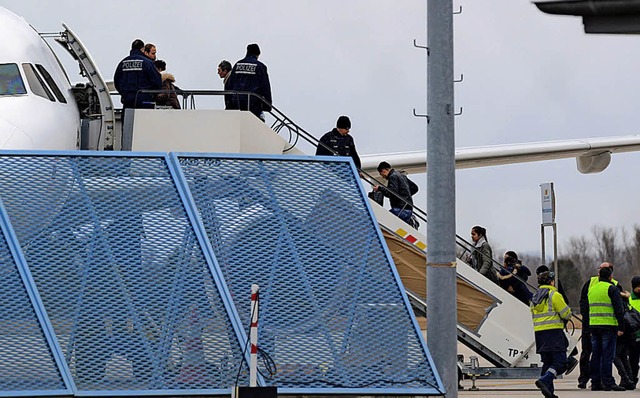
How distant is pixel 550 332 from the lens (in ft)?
48.8

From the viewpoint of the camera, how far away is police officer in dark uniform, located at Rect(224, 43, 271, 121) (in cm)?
1716

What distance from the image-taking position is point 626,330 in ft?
58.5

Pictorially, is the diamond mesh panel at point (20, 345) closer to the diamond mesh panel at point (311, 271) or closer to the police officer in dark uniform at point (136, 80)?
the diamond mesh panel at point (311, 271)

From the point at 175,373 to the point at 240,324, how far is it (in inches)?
30.3

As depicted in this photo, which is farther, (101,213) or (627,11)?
(101,213)

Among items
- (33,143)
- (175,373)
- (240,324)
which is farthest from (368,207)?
(33,143)

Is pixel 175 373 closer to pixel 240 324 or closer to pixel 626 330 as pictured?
pixel 240 324

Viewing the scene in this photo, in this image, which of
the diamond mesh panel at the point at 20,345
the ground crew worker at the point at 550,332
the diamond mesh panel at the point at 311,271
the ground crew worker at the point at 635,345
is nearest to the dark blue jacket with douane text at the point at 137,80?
the diamond mesh panel at the point at 311,271

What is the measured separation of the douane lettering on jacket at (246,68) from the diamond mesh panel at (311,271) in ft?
16.8

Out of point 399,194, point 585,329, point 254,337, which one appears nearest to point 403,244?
point 399,194

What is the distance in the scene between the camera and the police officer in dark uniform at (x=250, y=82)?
17.2 m

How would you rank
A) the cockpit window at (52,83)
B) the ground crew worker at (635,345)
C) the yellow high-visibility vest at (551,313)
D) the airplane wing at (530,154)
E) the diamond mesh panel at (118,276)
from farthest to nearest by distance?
the airplane wing at (530,154), the ground crew worker at (635,345), the cockpit window at (52,83), the yellow high-visibility vest at (551,313), the diamond mesh panel at (118,276)

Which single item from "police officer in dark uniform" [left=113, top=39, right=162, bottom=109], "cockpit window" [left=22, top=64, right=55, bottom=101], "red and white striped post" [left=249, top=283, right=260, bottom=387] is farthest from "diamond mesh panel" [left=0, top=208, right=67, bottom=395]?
"police officer in dark uniform" [left=113, top=39, right=162, bottom=109]

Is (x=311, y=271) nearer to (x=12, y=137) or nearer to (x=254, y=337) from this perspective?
(x=254, y=337)
